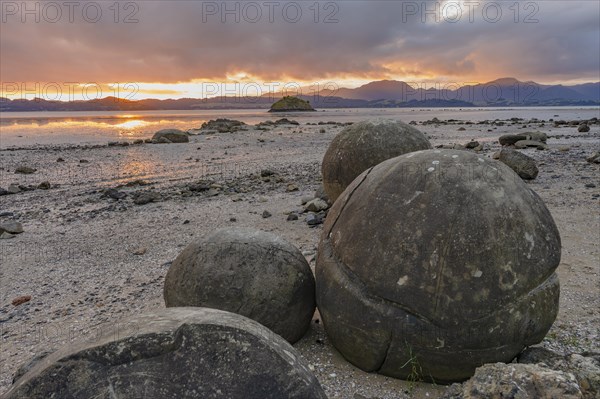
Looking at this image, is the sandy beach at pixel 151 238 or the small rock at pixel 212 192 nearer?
the sandy beach at pixel 151 238

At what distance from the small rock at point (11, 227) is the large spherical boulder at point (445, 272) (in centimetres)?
796

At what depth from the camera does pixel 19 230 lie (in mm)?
9234

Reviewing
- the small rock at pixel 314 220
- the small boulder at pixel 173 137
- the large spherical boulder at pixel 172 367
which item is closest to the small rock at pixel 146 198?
the small rock at pixel 314 220

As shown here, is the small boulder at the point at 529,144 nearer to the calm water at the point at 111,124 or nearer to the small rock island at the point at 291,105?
the calm water at the point at 111,124

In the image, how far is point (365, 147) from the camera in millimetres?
8188

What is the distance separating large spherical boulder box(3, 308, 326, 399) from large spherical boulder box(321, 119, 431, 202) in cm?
605

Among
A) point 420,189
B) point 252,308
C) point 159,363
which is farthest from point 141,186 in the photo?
point 159,363

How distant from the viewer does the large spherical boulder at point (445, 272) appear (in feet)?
12.0

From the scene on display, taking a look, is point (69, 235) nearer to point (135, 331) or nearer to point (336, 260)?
point (336, 260)

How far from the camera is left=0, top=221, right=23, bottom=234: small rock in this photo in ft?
29.8

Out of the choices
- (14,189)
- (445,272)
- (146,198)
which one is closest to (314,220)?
(146,198)

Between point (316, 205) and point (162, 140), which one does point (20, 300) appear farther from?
point (162, 140)

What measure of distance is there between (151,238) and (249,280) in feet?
16.6

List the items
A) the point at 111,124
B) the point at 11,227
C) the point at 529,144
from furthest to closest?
1. the point at 111,124
2. the point at 529,144
3. the point at 11,227
